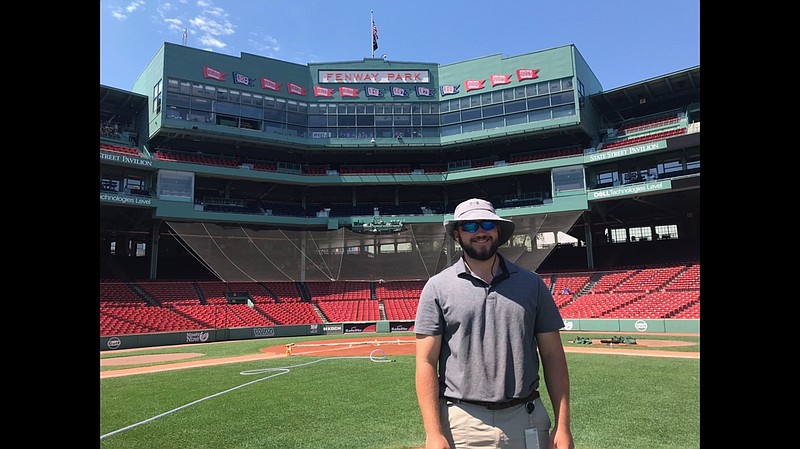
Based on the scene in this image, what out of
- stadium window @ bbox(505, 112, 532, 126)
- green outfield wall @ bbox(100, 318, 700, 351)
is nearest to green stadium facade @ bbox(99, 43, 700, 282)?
stadium window @ bbox(505, 112, 532, 126)

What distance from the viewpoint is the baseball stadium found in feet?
82.6

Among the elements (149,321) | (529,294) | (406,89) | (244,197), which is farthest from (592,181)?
(529,294)

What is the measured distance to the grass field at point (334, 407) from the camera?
267 inches

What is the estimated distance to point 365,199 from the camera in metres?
46.0

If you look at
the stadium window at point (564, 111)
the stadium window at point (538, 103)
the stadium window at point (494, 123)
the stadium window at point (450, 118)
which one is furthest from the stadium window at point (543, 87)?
the stadium window at point (450, 118)

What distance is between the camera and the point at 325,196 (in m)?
45.2

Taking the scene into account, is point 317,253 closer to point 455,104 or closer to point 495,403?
point 495,403

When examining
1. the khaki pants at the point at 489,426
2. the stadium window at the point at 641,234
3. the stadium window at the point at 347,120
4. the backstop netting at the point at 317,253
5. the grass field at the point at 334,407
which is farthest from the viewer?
the stadium window at the point at 347,120

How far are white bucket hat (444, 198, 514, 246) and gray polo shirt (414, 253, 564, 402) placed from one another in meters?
0.37

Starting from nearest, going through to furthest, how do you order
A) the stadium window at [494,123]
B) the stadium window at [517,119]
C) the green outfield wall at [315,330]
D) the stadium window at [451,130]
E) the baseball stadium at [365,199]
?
the green outfield wall at [315,330]
the baseball stadium at [365,199]
the stadium window at [517,119]
the stadium window at [494,123]
the stadium window at [451,130]

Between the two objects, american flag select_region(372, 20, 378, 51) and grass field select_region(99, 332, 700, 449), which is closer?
grass field select_region(99, 332, 700, 449)

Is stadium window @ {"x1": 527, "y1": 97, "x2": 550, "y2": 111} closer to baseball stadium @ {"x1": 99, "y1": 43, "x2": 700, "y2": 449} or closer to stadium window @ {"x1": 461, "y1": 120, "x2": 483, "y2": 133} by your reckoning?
baseball stadium @ {"x1": 99, "y1": 43, "x2": 700, "y2": 449}

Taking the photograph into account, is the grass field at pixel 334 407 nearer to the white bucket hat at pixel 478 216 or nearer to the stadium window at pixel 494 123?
the white bucket hat at pixel 478 216

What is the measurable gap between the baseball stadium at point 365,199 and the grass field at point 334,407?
6.56 ft
